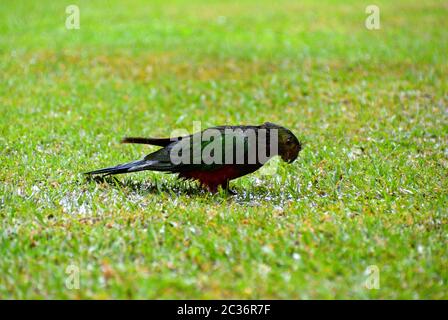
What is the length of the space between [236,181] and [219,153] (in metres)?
1.01

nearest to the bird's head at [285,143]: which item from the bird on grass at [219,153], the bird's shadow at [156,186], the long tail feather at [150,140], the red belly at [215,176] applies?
the bird on grass at [219,153]

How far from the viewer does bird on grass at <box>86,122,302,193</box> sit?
641 centimetres

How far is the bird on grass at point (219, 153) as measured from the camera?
21.0 feet

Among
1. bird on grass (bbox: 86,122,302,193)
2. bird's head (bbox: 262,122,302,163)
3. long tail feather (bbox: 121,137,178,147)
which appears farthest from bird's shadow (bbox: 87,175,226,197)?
bird's head (bbox: 262,122,302,163)

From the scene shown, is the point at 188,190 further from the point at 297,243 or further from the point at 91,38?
the point at 91,38

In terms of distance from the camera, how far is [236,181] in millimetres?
7355

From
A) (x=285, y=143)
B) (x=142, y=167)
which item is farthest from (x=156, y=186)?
(x=285, y=143)

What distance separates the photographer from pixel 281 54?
14516mm

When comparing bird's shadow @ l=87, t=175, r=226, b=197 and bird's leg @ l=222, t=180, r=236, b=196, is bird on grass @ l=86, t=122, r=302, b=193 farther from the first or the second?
bird's shadow @ l=87, t=175, r=226, b=197

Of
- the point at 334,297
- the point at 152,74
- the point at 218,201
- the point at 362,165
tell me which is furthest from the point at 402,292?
the point at 152,74

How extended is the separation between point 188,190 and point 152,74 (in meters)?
6.69

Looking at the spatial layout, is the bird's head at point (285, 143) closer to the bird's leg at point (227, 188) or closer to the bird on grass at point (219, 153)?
the bird on grass at point (219, 153)

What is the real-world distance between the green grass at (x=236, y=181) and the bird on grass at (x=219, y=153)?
0.22 metres

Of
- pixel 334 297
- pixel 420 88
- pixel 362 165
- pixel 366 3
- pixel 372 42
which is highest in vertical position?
pixel 366 3
